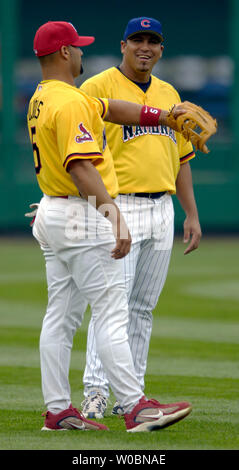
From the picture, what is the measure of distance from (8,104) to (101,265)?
53.7 feet

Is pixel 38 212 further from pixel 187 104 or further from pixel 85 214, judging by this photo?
pixel 187 104

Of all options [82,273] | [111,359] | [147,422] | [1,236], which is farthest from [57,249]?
[1,236]

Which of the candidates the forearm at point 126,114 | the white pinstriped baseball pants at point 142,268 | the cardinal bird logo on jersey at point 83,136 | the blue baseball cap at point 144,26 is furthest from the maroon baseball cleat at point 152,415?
the blue baseball cap at point 144,26

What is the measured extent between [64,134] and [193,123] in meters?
0.81

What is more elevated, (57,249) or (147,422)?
(57,249)

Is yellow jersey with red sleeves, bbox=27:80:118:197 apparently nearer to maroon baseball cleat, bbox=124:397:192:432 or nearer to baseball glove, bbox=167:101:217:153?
baseball glove, bbox=167:101:217:153

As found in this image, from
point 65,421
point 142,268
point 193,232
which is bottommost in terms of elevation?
point 65,421

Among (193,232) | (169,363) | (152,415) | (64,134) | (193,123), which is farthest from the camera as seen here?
(169,363)

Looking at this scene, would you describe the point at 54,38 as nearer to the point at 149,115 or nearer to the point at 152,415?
the point at 149,115

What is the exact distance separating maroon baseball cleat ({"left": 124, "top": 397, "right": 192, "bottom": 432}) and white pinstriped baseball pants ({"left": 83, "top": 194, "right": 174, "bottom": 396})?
82 cm

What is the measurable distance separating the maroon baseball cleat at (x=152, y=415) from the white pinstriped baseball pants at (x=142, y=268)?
822mm

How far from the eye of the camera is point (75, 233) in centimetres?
466

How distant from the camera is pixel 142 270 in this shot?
5.57m

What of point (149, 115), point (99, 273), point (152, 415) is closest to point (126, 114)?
point (149, 115)
